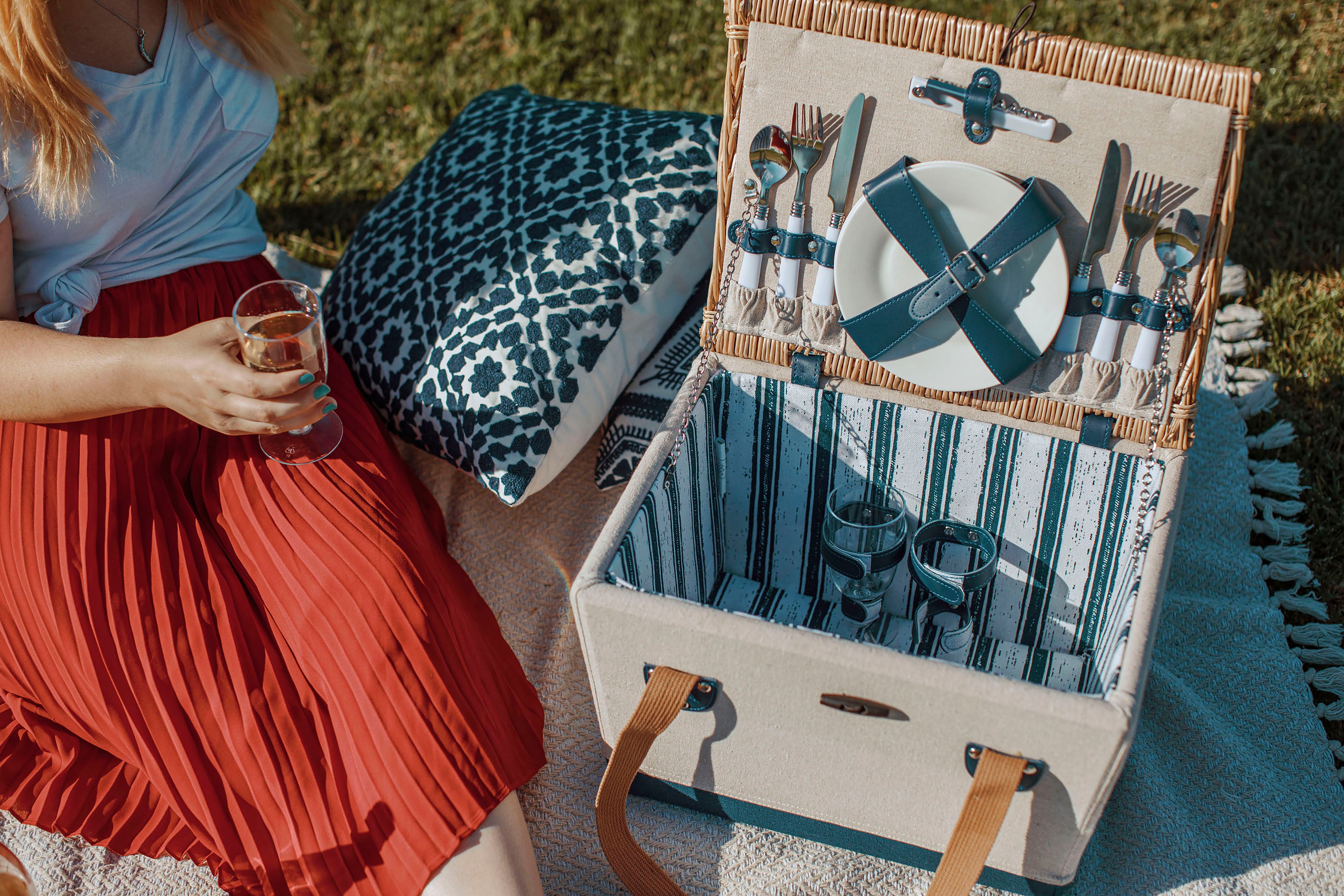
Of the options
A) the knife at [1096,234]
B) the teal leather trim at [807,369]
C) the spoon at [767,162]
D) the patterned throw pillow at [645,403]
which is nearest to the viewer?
the knife at [1096,234]

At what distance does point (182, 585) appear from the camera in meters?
1.18

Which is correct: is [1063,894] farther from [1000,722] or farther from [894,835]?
[1000,722]

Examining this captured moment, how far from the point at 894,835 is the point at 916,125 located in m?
0.76

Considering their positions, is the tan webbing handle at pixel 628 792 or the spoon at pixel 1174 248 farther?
the spoon at pixel 1174 248

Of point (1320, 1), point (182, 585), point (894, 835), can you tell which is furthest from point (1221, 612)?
point (1320, 1)

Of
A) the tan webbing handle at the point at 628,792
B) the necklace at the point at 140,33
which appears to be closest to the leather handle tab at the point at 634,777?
the tan webbing handle at the point at 628,792

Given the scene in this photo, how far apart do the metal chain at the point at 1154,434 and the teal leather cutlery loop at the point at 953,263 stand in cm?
13

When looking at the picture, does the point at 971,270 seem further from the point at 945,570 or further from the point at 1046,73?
the point at 945,570

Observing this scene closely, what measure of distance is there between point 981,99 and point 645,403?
0.68 m

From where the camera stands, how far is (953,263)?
1139mm

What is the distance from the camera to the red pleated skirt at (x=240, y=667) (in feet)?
3.60

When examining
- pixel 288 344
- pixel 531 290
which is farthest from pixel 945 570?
pixel 288 344

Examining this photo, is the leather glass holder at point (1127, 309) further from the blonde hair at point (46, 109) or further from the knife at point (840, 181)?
the blonde hair at point (46, 109)

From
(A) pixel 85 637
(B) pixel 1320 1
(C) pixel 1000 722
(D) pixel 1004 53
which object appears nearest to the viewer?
(C) pixel 1000 722
